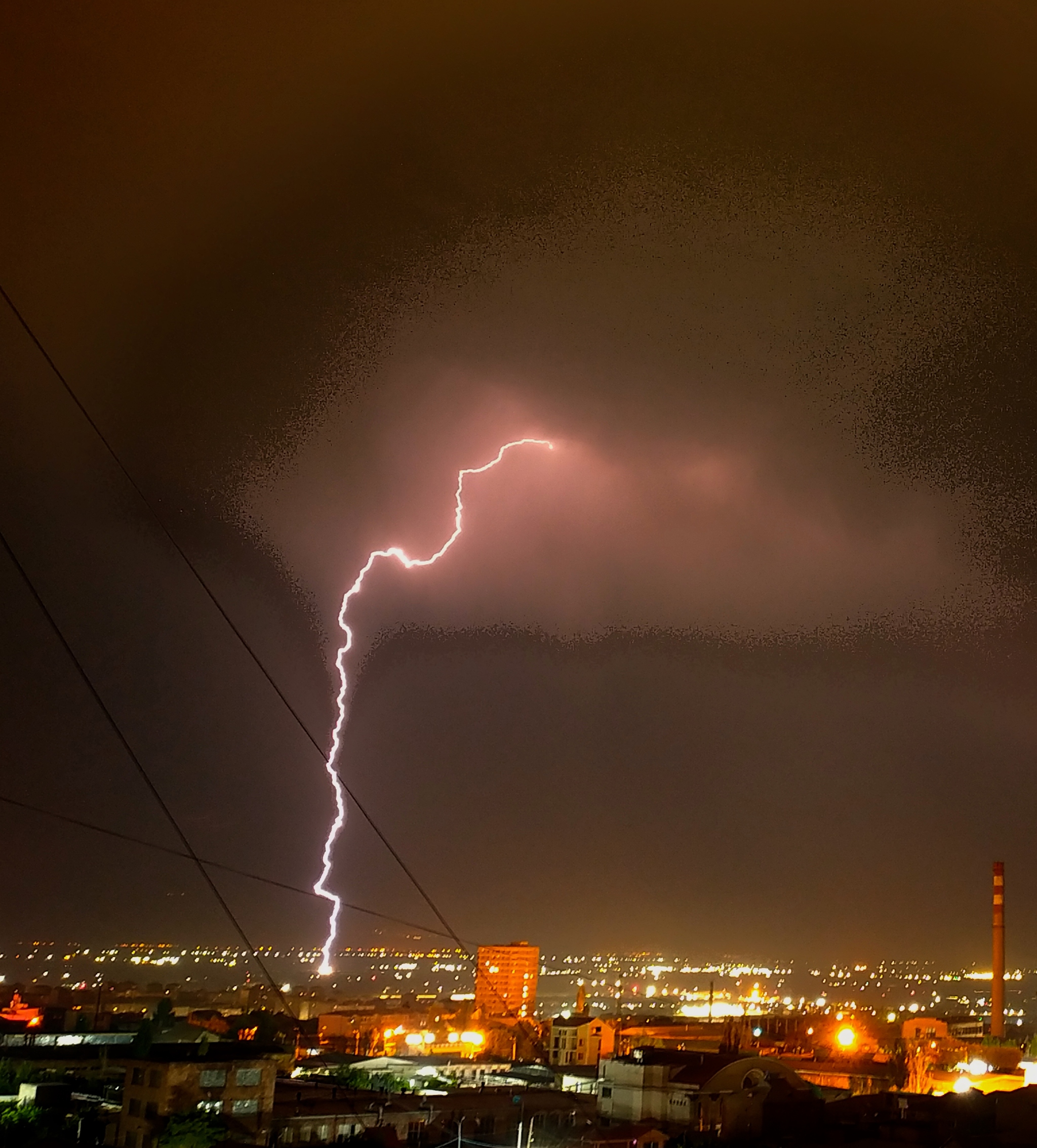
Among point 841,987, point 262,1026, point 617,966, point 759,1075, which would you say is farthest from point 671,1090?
point 617,966

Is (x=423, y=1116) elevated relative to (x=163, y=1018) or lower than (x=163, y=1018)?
lower

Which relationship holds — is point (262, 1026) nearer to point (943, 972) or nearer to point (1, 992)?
point (1, 992)

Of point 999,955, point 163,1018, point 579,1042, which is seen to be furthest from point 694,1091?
point 999,955

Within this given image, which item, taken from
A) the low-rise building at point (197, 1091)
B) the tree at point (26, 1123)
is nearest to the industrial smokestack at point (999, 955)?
the low-rise building at point (197, 1091)

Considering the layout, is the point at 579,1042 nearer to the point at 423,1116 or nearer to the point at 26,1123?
the point at 423,1116

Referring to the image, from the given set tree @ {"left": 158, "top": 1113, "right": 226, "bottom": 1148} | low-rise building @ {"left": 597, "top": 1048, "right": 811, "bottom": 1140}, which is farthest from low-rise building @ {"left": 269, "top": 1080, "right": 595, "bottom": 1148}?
tree @ {"left": 158, "top": 1113, "right": 226, "bottom": 1148}

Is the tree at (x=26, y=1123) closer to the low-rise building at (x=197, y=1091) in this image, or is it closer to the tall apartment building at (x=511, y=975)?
the low-rise building at (x=197, y=1091)

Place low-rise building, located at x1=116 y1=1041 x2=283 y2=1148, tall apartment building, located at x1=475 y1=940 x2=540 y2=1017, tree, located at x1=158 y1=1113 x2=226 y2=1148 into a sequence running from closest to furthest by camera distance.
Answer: tree, located at x1=158 y1=1113 x2=226 y2=1148, low-rise building, located at x1=116 y1=1041 x2=283 y2=1148, tall apartment building, located at x1=475 y1=940 x2=540 y2=1017

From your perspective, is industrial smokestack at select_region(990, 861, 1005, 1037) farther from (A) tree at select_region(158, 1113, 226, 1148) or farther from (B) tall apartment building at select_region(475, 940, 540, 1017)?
(A) tree at select_region(158, 1113, 226, 1148)
